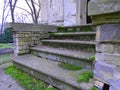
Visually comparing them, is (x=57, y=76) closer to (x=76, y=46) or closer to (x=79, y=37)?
(x=76, y=46)

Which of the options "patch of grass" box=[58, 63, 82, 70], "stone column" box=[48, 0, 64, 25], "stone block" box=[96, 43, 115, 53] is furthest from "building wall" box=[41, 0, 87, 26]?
"stone block" box=[96, 43, 115, 53]

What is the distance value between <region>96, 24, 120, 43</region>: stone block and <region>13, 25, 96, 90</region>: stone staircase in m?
0.53

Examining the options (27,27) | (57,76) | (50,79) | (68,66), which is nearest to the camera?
(57,76)

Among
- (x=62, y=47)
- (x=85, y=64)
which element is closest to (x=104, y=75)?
(x=85, y=64)

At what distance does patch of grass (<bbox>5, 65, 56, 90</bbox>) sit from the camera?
219 centimetres

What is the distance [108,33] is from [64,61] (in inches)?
49.4

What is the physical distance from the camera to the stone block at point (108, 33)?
1291 millimetres

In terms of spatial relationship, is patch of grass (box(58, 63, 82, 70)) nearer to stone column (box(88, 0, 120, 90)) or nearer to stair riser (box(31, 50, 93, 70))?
stair riser (box(31, 50, 93, 70))

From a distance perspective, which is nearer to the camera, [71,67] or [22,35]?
[71,67]

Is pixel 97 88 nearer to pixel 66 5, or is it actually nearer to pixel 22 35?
pixel 22 35

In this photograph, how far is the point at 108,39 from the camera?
135 cm

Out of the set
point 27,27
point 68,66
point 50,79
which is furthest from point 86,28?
point 50,79

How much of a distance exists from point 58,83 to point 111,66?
855 millimetres

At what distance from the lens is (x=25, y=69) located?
9.07 feet
